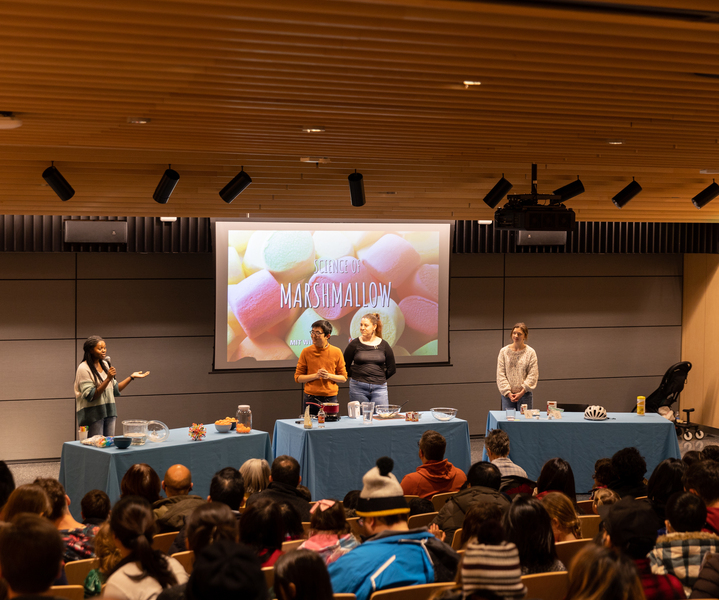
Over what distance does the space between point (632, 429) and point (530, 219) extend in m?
2.13

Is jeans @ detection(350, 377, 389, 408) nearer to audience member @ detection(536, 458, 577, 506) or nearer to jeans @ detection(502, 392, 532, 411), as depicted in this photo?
jeans @ detection(502, 392, 532, 411)

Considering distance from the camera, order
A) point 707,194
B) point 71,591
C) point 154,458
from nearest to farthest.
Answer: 1. point 71,591
2. point 154,458
3. point 707,194

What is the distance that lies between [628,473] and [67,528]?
3027mm

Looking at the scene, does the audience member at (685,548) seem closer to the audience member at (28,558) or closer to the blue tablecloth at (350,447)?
the audience member at (28,558)

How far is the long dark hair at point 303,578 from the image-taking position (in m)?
2.09

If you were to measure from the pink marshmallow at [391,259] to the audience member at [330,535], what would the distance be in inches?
245

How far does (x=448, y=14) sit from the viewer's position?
278 cm

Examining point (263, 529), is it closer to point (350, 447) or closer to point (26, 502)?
point (26, 502)

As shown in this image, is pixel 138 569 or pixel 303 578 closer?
pixel 303 578

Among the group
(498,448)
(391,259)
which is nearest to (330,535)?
(498,448)

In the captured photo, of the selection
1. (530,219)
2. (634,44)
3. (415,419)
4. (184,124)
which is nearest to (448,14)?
(634,44)

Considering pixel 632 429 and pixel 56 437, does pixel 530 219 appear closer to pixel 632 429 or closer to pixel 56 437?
pixel 632 429

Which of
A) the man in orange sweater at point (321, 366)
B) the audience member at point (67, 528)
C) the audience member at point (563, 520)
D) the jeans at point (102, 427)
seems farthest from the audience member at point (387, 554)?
the jeans at point (102, 427)

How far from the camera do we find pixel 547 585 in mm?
2770
